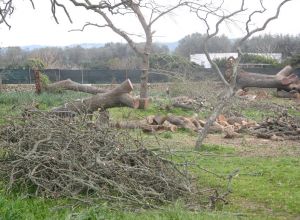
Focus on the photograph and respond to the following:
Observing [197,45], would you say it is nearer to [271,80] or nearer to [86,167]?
[271,80]

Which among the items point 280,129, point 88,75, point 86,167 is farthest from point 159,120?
point 88,75

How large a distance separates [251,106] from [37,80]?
371 inches

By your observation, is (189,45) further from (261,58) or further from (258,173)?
(258,173)

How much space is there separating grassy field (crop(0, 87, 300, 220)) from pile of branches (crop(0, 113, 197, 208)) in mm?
277

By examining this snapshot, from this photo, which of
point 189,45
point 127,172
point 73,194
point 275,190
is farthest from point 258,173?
point 189,45

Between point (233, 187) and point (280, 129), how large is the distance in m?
7.37

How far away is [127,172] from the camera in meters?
6.86

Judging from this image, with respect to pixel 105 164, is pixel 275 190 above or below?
below

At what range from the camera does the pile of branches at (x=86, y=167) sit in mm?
6492

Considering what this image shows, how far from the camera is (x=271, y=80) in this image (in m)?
24.5

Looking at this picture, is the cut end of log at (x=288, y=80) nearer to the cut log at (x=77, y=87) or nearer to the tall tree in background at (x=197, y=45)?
the cut log at (x=77, y=87)

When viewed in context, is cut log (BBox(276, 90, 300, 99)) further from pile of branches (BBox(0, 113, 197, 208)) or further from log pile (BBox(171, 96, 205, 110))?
pile of branches (BBox(0, 113, 197, 208))

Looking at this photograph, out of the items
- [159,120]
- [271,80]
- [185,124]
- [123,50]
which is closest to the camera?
[185,124]

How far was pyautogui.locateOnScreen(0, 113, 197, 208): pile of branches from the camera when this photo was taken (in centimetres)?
649
